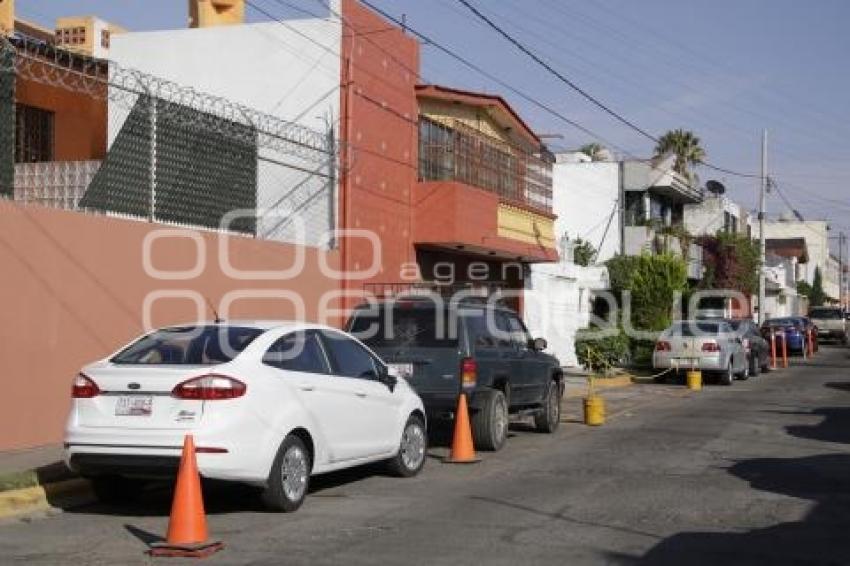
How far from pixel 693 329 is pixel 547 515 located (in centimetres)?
1859

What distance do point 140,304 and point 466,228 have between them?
9.60 metres

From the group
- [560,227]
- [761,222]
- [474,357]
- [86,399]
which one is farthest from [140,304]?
[761,222]

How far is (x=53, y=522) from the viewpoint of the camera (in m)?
9.02

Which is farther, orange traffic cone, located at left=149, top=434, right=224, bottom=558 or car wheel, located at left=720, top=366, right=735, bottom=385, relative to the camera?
car wheel, located at left=720, top=366, right=735, bottom=385

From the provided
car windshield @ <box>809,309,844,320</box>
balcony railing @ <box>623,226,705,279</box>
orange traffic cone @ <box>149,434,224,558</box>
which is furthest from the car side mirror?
car windshield @ <box>809,309,844,320</box>

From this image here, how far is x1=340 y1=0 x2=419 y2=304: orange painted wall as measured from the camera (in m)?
19.5

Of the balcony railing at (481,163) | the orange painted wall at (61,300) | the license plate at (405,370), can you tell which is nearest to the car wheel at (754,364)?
the balcony railing at (481,163)

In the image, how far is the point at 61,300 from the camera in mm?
12727

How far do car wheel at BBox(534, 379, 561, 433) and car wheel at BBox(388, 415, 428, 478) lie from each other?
13.4ft

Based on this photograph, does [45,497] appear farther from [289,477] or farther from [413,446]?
[413,446]

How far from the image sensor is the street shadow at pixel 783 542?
7535 mm

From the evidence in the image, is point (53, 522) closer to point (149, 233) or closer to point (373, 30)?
point (149, 233)

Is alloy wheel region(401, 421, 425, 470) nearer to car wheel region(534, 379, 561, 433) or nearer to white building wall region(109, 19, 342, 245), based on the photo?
car wheel region(534, 379, 561, 433)

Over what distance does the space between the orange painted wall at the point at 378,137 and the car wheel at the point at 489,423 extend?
6.39 metres
